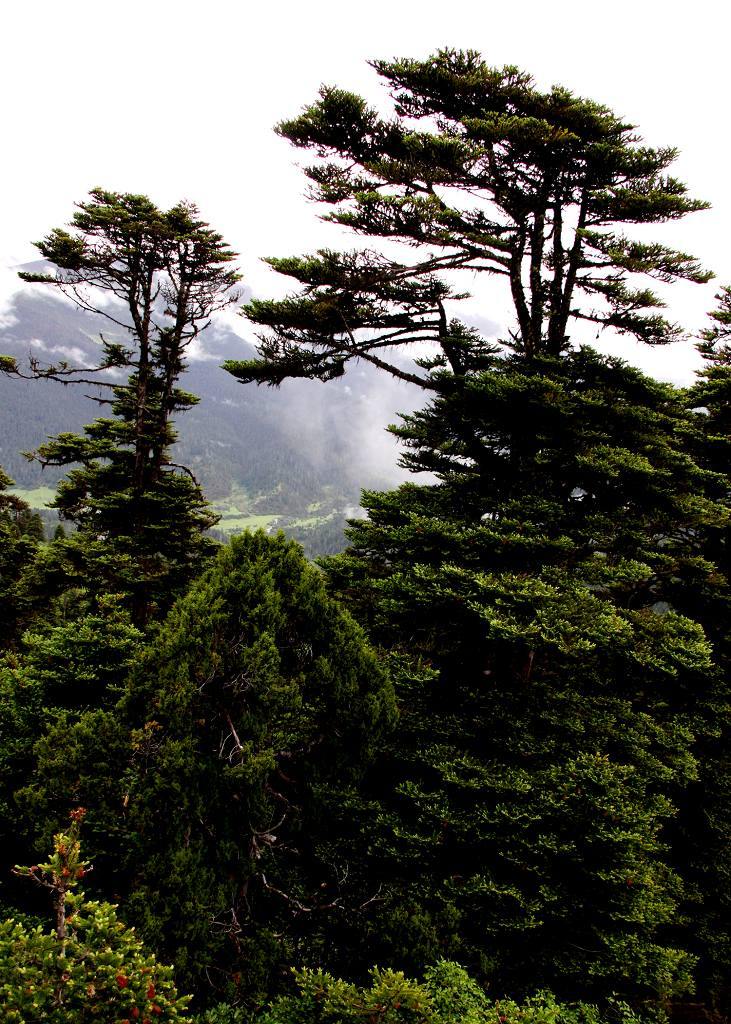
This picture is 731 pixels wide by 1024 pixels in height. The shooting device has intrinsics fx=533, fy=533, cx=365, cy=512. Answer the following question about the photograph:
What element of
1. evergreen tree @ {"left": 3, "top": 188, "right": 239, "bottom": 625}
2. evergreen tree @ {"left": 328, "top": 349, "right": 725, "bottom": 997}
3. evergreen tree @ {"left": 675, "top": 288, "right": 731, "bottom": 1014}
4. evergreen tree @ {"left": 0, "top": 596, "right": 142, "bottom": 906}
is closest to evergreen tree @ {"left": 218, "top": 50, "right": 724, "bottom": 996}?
evergreen tree @ {"left": 328, "top": 349, "right": 725, "bottom": 997}

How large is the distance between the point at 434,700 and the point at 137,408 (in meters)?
14.5

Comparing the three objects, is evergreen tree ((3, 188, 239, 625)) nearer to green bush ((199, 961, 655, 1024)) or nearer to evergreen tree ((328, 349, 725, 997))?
evergreen tree ((328, 349, 725, 997))

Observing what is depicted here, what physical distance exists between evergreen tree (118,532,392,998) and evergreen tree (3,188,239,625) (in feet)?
36.1

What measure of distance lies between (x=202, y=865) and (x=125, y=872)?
1465mm

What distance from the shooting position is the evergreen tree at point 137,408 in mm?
16203

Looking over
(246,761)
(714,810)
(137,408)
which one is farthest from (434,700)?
(137,408)

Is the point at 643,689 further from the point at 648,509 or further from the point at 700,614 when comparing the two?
the point at 648,509

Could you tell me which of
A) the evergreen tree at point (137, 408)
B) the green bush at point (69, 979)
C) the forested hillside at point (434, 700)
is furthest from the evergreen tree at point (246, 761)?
the evergreen tree at point (137, 408)

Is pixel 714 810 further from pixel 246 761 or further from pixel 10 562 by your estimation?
pixel 10 562

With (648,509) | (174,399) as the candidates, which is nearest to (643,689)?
(648,509)

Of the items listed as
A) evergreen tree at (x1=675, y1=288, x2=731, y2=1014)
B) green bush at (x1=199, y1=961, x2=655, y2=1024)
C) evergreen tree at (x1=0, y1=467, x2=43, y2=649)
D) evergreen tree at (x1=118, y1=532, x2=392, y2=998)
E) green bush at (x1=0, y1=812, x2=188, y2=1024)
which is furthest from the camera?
evergreen tree at (x1=0, y1=467, x2=43, y2=649)

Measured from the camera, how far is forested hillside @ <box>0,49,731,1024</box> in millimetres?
5281

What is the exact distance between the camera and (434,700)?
9.15m

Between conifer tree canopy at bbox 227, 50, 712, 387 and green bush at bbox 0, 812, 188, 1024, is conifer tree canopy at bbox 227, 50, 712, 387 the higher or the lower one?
the higher one
